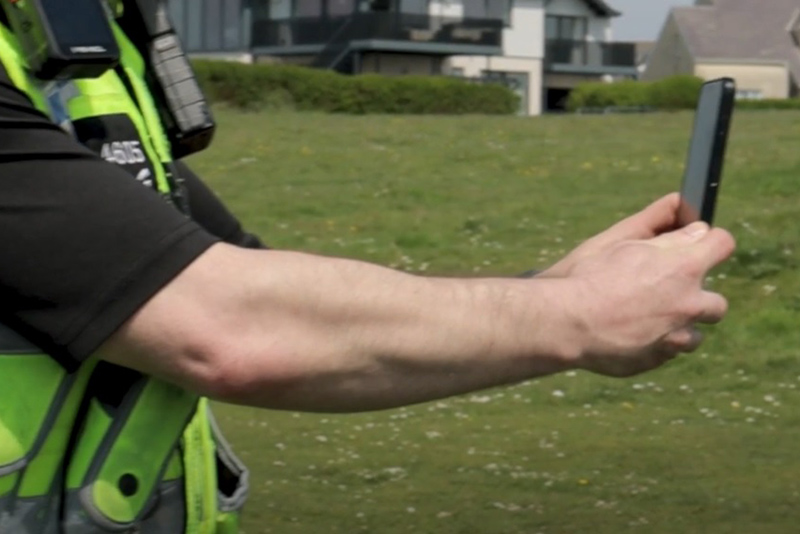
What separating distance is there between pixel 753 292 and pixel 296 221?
5.42m

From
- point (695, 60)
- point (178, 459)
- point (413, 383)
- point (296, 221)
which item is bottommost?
point (695, 60)

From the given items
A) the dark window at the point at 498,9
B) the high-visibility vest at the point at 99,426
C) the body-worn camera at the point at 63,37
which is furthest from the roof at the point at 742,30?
the body-worn camera at the point at 63,37

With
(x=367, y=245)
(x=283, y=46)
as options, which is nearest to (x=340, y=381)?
(x=367, y=245)

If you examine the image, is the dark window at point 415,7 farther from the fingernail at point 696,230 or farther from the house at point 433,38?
the fingernail at point 696,230

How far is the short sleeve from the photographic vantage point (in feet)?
5.70

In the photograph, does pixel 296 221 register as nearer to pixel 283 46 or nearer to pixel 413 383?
pixel 413 383

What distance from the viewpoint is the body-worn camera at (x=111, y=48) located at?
1855 mm

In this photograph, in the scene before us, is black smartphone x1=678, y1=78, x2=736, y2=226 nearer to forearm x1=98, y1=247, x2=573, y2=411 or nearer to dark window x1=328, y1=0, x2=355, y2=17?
forearm x1=98, y1=247, x2=573, y2=411

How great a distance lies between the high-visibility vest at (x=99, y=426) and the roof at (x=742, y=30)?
222 ft

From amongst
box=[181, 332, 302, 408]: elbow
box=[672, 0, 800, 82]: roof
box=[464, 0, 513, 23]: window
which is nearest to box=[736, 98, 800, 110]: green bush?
box=[464, 0, 513, 23]: window

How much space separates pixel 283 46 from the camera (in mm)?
52906

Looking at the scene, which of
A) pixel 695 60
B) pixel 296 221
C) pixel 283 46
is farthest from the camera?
pixel 695 60

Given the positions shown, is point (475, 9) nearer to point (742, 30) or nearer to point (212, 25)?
point (212, 25)

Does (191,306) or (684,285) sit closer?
(191,306)
